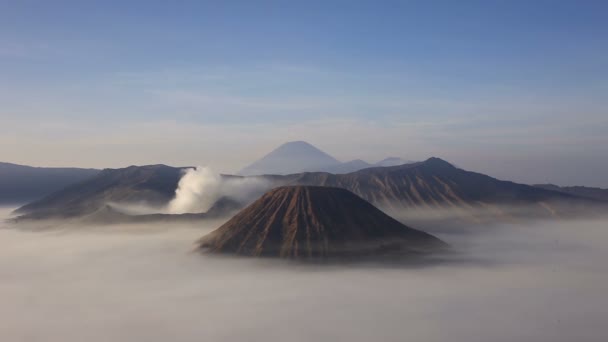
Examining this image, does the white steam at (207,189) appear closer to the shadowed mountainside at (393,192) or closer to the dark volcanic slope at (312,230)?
the shadowed mountainside at (393,192)

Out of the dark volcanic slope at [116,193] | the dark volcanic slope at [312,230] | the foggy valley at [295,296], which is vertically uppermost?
the dark volcanic slope at [116,193]

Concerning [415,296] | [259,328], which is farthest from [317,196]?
[259,328]

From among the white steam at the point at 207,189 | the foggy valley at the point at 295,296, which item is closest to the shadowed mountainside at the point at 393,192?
the white steam at the point at 207,189

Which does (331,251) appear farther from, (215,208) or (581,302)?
(215,208)

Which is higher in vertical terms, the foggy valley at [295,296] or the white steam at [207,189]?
the white steam at [207,189]

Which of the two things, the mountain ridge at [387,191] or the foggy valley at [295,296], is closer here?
the foggy valley at [295,296]

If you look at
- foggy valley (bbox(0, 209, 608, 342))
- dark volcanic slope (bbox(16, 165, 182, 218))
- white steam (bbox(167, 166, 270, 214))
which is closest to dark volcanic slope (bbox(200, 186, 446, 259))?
foggy valley (bbox(0, 209, 608, 342))
